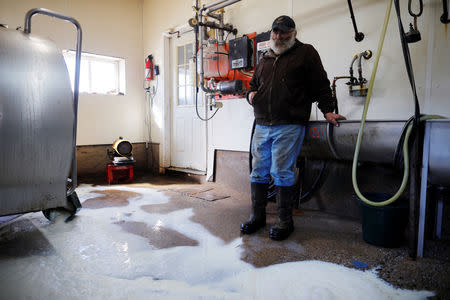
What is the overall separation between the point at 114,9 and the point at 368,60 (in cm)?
407

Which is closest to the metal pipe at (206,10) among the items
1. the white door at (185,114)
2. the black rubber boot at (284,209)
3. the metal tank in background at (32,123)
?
the white door at (185,114)

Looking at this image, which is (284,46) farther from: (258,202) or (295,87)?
(258,202)

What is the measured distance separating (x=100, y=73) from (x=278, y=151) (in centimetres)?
382

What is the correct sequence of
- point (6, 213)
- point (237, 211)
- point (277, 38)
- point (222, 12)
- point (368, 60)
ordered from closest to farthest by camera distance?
point (6, 213) → point (277, 38) → point (368, 60) → point (237, 211) → point (222, 12)

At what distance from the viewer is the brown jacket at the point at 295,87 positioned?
1976 millimetres

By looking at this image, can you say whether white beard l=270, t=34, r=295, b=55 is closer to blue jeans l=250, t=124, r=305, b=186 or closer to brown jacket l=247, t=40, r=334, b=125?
brown jacket l=247, t=40, r=334, b=125

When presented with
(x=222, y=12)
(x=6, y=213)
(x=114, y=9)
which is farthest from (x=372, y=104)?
(x=114, y=9)

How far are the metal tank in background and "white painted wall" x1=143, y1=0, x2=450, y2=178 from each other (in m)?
2.21

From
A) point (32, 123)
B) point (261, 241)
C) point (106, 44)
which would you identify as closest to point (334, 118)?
point (261, 241)

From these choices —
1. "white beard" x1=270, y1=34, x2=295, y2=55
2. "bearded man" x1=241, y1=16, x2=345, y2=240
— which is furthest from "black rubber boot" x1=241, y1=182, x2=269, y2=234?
"white beard" x1=270, y1=34, x2=295, y2=55

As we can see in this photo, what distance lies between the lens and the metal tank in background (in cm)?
119

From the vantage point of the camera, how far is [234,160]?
3523mm

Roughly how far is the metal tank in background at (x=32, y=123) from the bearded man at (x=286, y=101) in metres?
1.28

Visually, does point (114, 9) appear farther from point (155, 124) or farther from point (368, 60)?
point (368, 60)
